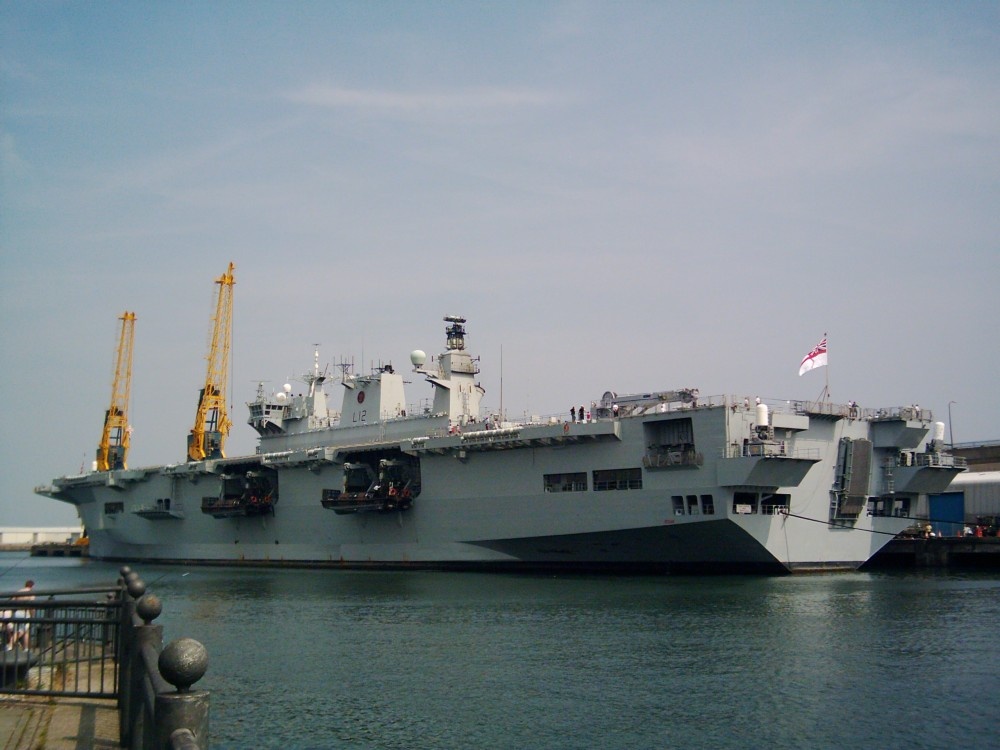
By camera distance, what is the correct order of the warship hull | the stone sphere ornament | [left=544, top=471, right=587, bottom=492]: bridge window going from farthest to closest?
1. [left=544, top=471, right=587, bottom=492]: bridge window
2. the warship hull
3. the stone sphere ornament

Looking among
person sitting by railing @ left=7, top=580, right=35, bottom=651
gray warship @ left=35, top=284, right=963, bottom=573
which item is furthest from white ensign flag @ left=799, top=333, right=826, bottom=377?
person sitting by railing @ left=7, top=580, right=35, bottom=651

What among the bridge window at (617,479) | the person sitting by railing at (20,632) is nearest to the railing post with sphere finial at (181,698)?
the person sitting by railing at (20,632)

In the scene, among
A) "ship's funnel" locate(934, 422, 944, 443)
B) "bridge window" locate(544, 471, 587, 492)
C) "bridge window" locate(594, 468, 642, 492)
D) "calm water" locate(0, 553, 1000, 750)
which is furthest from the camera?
"ship's funnel" locate(934, 422, 944, 443)

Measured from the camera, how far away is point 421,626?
2242 cm

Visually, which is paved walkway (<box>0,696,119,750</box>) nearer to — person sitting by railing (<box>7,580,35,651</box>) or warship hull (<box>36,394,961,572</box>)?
person sitting by railing (<box>7,580,35,651</box>)

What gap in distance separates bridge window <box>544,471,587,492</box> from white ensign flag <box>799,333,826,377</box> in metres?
7.86

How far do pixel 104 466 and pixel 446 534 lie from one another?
3531 centimetres

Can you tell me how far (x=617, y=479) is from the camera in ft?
105

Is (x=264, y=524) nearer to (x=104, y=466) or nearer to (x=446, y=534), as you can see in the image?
(x=446, y=534)

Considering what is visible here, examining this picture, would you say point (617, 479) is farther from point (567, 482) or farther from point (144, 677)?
point (144, 677)

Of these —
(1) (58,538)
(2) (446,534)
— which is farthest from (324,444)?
(1) (58,538)

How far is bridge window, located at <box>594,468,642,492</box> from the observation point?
3141 cm

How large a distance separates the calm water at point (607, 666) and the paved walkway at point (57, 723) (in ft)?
7.17

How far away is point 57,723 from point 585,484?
26.3m
